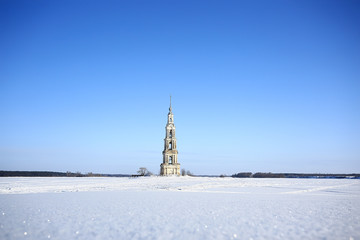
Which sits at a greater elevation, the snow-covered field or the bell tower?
the bell tower

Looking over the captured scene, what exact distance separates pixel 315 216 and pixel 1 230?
1152 cm

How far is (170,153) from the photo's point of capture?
248 ft

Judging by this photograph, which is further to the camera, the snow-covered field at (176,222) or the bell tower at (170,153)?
the bell tower at (170,153)

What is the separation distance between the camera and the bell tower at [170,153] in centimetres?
7338

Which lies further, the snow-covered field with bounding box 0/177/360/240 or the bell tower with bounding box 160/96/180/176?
the bell tower with bounding box 160/96/180/176

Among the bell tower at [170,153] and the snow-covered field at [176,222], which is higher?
the bell tower at [170,153]

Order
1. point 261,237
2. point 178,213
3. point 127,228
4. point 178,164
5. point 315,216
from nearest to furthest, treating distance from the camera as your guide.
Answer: point 261,237, point 127,228, point 315,216, point 178,213, point 178,164

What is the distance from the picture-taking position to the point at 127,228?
9.84 metres

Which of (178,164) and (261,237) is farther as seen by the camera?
(178,164)

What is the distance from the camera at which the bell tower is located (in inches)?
2889

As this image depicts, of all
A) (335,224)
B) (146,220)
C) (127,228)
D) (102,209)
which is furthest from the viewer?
(102,209)

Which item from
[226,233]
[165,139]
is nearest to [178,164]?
[165,139]

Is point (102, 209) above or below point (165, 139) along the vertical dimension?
below

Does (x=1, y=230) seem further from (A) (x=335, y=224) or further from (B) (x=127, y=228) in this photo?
(A) (x=335, y=224)
